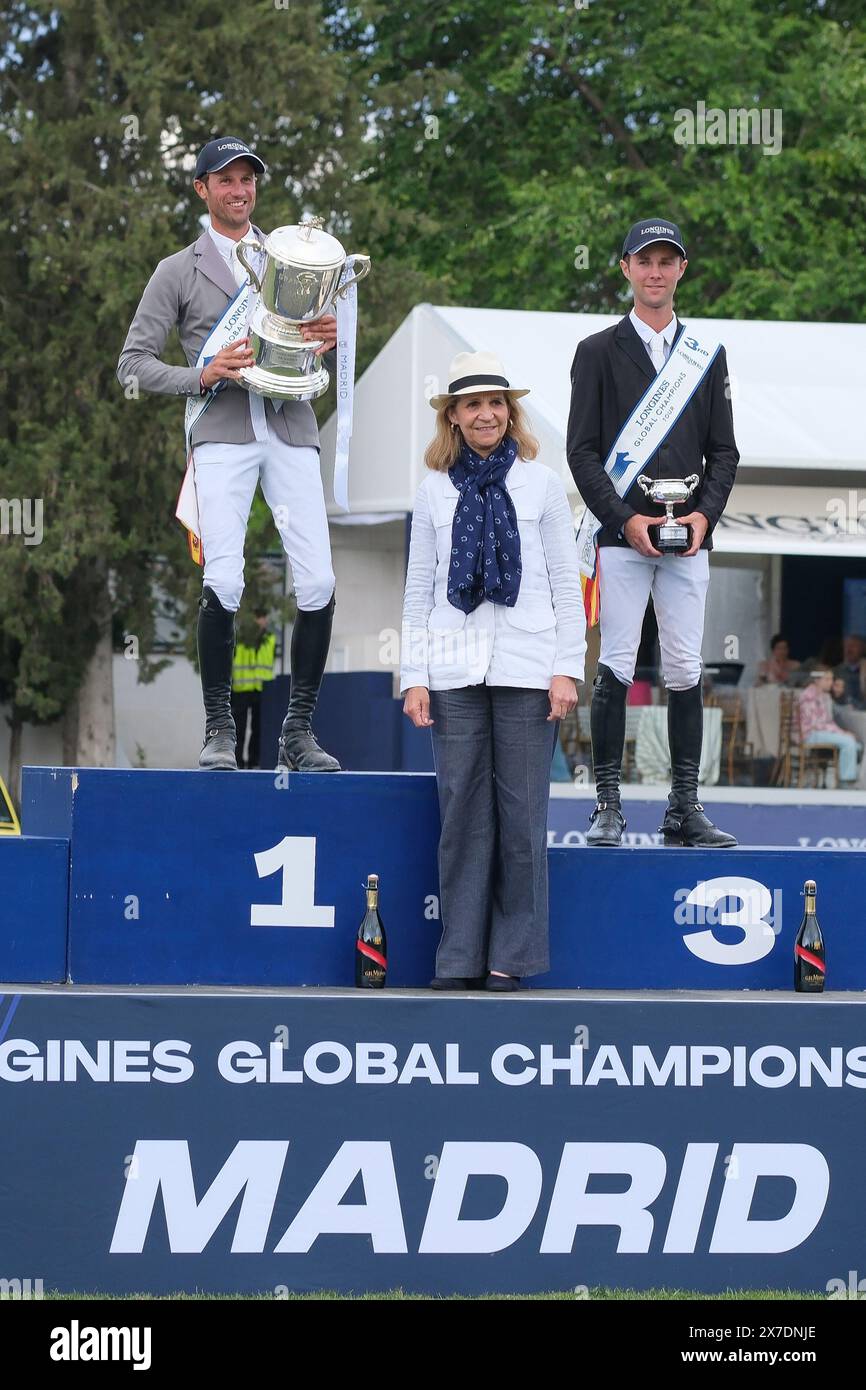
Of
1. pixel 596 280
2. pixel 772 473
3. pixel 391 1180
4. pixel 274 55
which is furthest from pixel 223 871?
pixel 596 280

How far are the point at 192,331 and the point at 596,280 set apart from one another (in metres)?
16.5

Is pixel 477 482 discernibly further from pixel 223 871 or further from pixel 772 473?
pixel 772 473

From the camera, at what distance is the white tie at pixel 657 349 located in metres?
5.78

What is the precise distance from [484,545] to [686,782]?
1154mm

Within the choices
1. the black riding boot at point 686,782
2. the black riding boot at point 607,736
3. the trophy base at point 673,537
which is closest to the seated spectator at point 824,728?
the black riding boot at point 686,782

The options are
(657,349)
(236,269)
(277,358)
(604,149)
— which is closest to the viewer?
(277,358)

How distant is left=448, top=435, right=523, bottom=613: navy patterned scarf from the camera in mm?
5094

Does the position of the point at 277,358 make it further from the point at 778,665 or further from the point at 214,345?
the point at 778,665

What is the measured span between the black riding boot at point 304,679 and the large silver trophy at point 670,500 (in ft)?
3.24

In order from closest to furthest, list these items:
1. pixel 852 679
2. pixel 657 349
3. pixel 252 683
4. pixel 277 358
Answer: pixel 277 358, pixel 657 349, pixel 852 679, pixel 252 683

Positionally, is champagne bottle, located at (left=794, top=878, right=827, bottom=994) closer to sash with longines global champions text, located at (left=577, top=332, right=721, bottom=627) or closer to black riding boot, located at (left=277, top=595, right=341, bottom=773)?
sash with longines global champions text, located at (left=577, top=332, right=721, bottom=627)

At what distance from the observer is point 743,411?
1320 centimetres

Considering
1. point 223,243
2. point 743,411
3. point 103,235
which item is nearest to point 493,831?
point 223,243

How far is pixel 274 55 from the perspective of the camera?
64.0 feet
